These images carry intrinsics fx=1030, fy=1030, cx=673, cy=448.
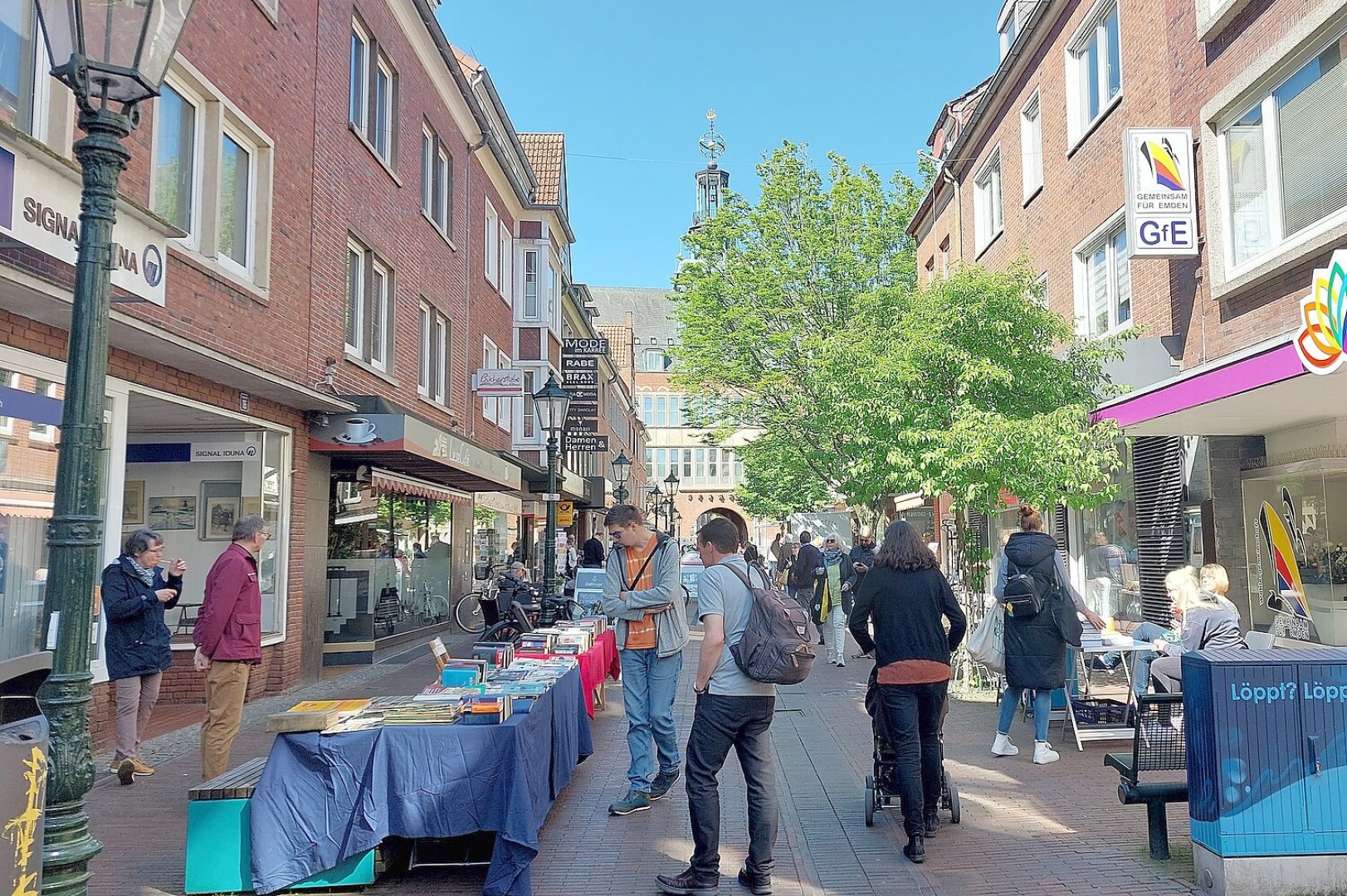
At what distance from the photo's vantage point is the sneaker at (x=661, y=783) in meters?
6.68

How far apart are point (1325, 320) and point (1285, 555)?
15.1 feet

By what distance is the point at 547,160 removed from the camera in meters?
29.9

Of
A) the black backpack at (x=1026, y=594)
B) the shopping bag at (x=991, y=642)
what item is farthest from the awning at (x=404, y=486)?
the black backpack at (x=1026, y=594)

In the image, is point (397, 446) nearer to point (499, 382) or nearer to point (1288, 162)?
point (499, 382)

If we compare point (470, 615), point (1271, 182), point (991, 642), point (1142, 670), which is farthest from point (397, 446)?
point (1271, 182)

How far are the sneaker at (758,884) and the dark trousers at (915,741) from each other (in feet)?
3.06

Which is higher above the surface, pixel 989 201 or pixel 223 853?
pixel 989 201

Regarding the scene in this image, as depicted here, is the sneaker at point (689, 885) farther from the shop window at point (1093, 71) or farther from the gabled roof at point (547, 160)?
the gabled roof at point (547, 160)

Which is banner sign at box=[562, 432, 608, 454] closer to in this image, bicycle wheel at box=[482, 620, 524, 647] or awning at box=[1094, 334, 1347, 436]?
bicycle wheel at box=[482, 620, 524, 647]

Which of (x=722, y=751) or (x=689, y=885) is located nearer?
(x=689, y=885)

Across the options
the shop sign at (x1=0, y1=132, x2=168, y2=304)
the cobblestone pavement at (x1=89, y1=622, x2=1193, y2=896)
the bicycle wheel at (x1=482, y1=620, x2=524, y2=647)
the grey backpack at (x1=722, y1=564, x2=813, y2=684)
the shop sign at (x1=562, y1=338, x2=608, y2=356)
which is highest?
the shop sign at (x1=562, y1=338, x2=608, y2=356)

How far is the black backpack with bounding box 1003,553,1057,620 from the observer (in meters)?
7.68

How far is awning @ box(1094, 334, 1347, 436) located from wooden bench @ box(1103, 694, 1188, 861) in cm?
332

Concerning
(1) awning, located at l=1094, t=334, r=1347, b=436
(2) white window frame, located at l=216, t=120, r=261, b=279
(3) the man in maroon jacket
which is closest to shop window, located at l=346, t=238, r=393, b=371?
(2) white window frame, located at l=216, t=120, r=261, b=279
